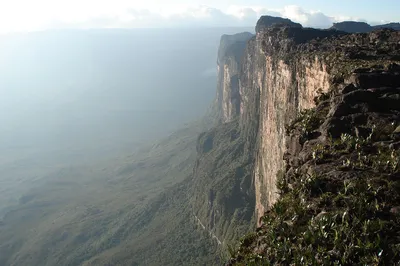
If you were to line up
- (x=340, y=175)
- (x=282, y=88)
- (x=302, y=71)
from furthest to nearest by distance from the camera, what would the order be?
(x=282, y=88) < (x=302, y=71) < (x=340, y=175)

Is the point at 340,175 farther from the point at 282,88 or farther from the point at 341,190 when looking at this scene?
the point at 282,88

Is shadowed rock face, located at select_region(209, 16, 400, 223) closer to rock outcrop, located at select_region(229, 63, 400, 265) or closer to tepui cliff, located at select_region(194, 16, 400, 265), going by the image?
tepui cliff, located at select_region(194, 16, 400, 265)

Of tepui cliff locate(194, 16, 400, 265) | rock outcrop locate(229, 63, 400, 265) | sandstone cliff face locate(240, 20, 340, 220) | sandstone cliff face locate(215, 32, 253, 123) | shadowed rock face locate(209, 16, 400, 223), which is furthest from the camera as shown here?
sandstone cliff face locate(215, 32, 253, 123)

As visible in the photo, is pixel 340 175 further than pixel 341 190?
Yes

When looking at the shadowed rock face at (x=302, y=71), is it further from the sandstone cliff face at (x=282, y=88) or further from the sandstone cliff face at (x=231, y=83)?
the sandstone cliff face at (x=231, y=83)

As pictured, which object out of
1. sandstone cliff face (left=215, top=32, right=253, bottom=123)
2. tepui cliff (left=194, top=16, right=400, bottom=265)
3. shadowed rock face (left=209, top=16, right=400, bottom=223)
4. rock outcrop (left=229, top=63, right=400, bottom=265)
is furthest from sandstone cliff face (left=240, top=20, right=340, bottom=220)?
sandstone cliff face (left=215, top=32, right=253, bottom=123)

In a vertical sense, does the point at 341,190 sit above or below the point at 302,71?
below

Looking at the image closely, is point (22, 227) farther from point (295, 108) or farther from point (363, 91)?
point (363, 91)

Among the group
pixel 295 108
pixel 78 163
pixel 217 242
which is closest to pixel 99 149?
pixel 78 163

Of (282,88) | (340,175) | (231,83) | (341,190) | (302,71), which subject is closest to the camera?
(341,190)

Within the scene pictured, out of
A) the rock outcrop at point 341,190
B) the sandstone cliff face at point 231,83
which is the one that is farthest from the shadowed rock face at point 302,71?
the sandstone cliff face at point 231,83

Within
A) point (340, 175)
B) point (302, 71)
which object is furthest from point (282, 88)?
point (340, 175)
